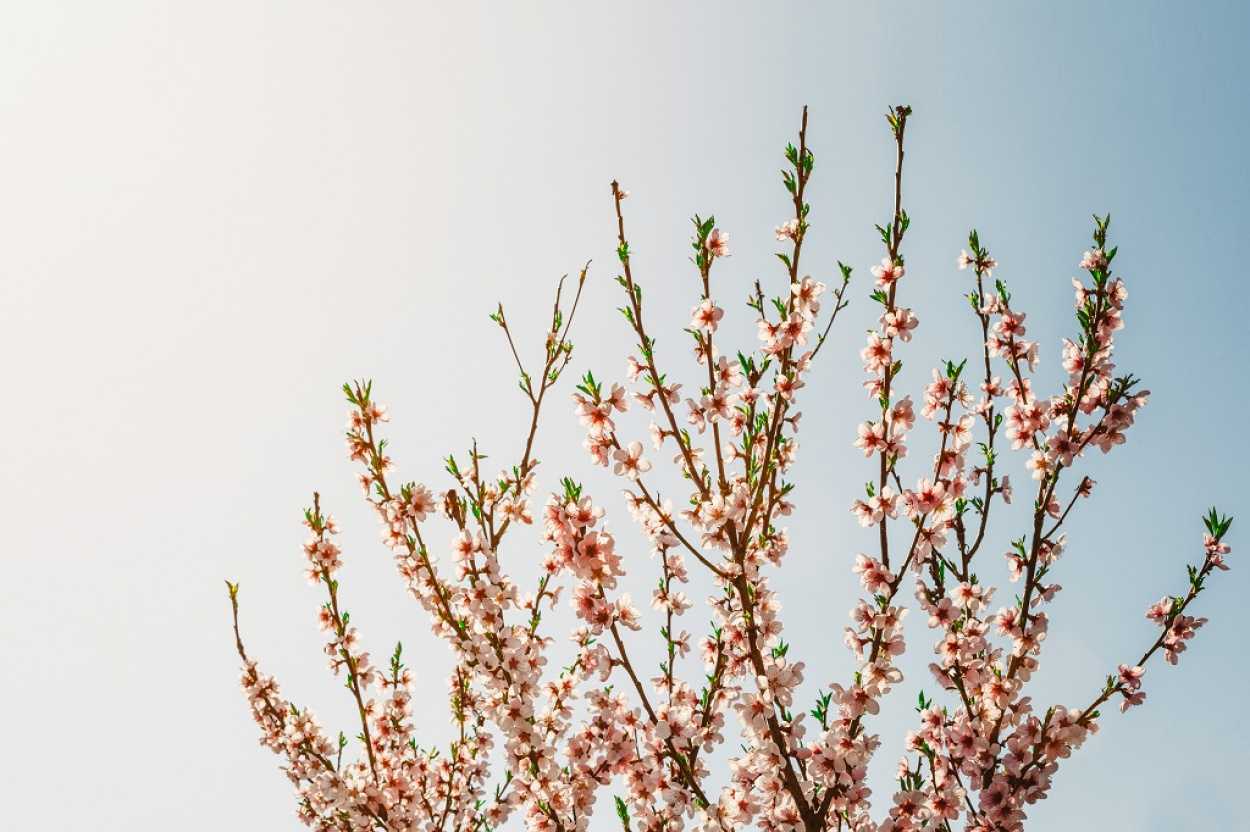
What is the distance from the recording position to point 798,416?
5.52 m

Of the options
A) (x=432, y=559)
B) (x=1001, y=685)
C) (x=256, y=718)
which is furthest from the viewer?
(x=256, y=718)

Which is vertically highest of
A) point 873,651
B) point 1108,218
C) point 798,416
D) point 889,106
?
point 889,106

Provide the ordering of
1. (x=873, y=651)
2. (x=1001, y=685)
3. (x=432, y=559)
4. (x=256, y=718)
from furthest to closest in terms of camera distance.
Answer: (x=256, y=718) < (x=432, y=559) < (x=1001, y=685) < (x=873, y=651)

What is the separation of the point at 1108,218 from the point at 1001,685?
3584 millimetres

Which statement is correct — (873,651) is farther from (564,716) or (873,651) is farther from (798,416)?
(564,716)

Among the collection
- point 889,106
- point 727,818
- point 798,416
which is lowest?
point 727,818

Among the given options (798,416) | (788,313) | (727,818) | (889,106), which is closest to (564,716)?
(727,818)

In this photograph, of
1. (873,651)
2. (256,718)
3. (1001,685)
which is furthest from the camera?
(256,718)

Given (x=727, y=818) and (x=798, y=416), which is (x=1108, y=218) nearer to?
(x=798, y=416)

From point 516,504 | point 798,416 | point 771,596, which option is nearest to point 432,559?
point 516,504

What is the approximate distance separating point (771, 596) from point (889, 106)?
3674 mm

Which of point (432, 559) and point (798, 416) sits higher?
point (432, 559)

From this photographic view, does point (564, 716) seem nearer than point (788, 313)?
No

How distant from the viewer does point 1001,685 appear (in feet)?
19.0
